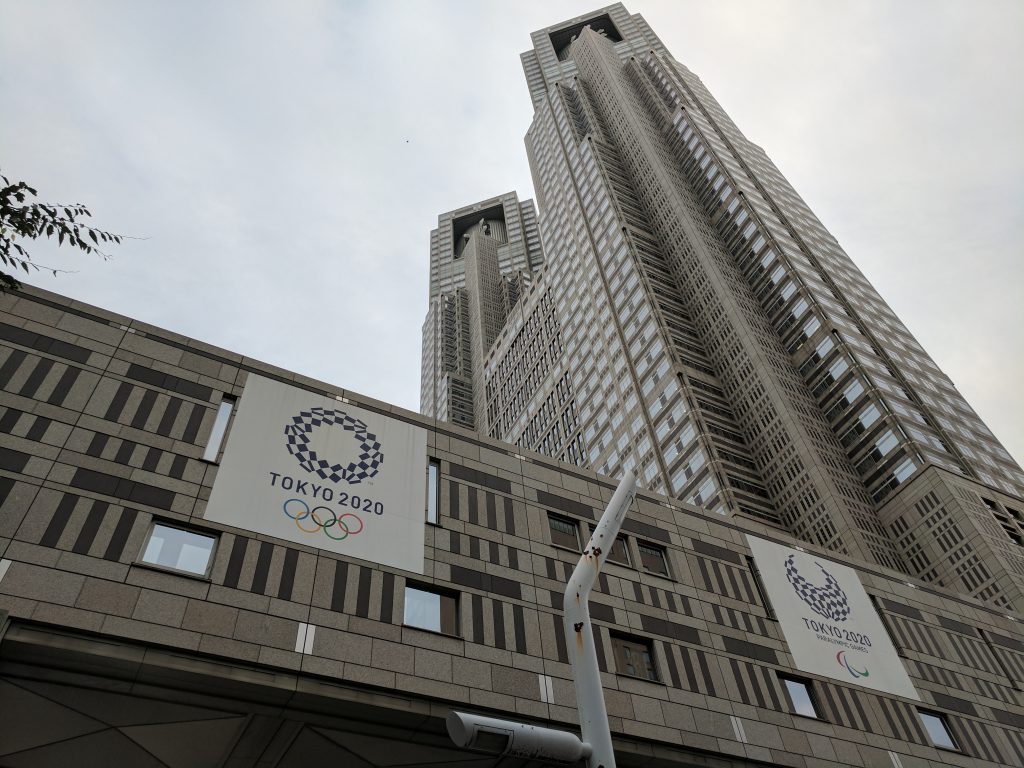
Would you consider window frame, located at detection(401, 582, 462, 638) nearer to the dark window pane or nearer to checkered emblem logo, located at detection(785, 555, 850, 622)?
the dark window pane

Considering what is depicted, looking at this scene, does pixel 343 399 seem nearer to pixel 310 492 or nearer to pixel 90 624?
pixel 310 492

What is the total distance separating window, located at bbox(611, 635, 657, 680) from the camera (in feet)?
97.9

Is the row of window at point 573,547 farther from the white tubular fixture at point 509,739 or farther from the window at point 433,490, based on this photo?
the white tubular fixture at point 509,739

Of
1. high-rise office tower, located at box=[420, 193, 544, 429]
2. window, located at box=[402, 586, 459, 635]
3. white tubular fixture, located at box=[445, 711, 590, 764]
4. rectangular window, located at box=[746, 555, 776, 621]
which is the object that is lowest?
white tubular fixture, located at box=[445, 711, 590, 764]

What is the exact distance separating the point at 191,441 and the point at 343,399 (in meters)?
6.46

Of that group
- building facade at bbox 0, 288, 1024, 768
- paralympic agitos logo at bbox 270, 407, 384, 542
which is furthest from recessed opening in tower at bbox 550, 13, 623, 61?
paralympic agitos logo at bbox 270, 407, 384, 542

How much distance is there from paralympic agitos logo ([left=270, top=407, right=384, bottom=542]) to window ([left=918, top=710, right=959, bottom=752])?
26076mm

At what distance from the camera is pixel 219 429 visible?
2841 cm

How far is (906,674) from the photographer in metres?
37.3

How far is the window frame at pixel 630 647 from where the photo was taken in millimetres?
29641

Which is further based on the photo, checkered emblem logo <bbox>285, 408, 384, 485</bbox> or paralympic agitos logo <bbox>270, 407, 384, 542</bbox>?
checkered emblem logo <bbox>285, 408, 384, 485</bbox>

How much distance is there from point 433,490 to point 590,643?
72.1 feet

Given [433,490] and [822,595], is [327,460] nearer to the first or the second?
[433,490]

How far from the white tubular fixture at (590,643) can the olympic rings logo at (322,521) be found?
1828 centimetres
